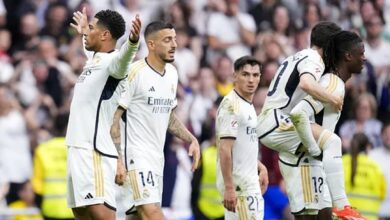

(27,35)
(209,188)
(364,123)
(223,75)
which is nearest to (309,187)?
(209,188)

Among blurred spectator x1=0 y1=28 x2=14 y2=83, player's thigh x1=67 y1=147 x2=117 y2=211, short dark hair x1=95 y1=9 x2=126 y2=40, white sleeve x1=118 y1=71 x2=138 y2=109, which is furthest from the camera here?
blurred spectator x1=0 y1=28 x2=14 y2=83

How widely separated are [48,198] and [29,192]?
1.91 feet

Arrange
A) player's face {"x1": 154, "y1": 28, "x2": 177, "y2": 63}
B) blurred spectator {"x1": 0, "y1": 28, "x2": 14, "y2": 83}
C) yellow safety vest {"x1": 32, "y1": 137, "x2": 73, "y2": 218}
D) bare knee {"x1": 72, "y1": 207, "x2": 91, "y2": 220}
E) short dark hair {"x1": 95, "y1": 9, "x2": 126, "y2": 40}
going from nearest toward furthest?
bare knee {"x1": 72, "y1": 207, "x2": 91, "y2": 220} → short dark hair {"x1": 95, "y1": 9, "x2": 126, "y2": 40} → player's face {"x1": 154, "y1": 28, "x2": 177, "y2": 63} → yellow safety vest {"x1": 32, "y1": 137, "x2": 73, "y2": 218} → blurred spectator {"x1": 0, "y1": 28, "x2": 14, "y2": 83}

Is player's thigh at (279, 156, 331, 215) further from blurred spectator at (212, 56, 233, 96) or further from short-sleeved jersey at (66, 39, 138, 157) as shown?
blurred spectator at (212, 56, 233, 96)

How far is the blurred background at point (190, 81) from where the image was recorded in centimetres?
1719

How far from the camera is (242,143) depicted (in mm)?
14250

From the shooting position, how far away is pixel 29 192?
16859mm

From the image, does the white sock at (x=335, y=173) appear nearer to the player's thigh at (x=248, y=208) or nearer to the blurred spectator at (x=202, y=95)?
the player's thigh at (x=248, y=208)

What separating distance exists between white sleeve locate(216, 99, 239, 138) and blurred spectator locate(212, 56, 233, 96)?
621 centimetres

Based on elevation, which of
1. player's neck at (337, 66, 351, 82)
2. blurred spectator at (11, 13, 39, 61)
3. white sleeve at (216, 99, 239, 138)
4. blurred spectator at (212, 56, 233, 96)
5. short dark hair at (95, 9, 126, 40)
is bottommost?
white sleeve at (216, 99, 239, 138)

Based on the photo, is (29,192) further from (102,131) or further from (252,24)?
(252,24)

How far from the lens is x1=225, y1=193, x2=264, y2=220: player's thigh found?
1416cm

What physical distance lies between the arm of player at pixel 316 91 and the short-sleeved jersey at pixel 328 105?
124 millimetres

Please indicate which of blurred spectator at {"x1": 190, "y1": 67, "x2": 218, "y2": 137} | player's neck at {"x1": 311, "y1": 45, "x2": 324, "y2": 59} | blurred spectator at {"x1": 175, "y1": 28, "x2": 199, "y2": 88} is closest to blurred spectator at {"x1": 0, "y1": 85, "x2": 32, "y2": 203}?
blurred spectator at {"x1": 190, "y1": 67, "x2": 218, "y2": 137}
